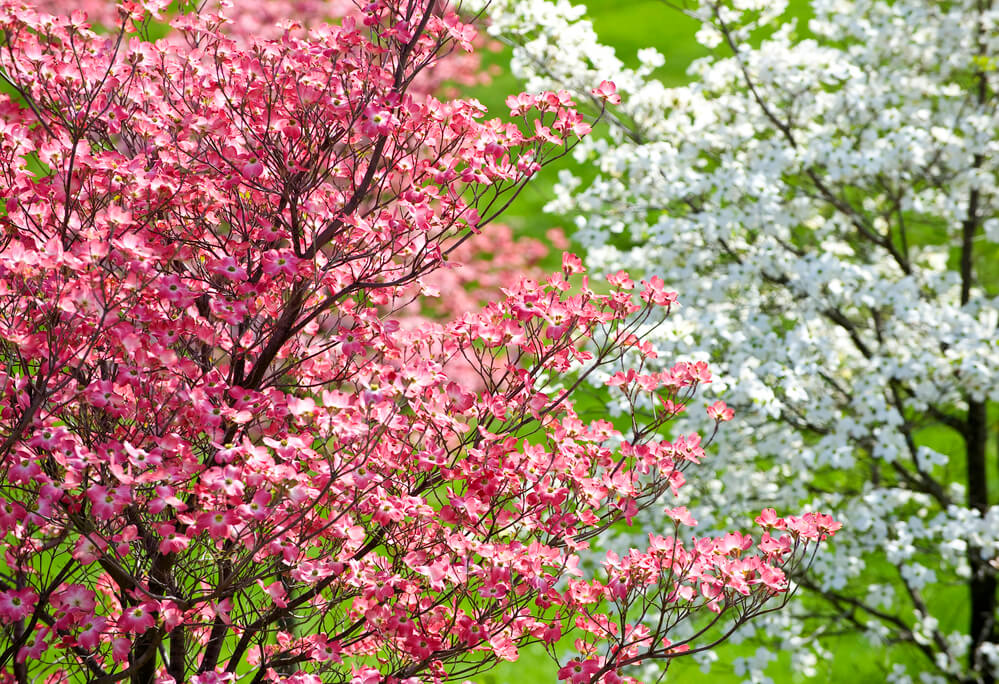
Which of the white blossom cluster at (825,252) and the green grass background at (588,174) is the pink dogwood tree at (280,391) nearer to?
the green grass background at (588,174)

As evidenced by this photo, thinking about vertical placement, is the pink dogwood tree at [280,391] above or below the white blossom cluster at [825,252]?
below

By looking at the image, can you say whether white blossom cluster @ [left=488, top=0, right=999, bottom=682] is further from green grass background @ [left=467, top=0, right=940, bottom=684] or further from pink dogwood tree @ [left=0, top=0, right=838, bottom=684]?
pink dogwood tree @ [left=0, top=0, right=838, bottom=684]

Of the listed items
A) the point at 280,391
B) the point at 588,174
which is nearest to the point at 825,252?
the point at 280,391

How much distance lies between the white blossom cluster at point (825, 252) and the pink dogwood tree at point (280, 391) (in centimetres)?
226

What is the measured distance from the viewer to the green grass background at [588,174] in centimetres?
736

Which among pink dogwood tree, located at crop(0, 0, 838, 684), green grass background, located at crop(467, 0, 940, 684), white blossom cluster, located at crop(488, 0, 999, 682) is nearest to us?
pink dogwood tree, located at crop(0, 0, 838, 684)

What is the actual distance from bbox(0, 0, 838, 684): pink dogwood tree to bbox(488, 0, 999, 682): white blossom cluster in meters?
Result: 2.26

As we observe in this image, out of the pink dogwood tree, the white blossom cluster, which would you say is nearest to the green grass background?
the white blossom cluster

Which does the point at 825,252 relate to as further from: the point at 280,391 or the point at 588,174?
the point at 588,174

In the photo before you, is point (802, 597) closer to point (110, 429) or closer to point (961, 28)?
point (961, 28)

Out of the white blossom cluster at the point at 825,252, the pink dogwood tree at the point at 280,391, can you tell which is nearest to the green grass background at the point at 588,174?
the white blossom cluster at the point at 825,252

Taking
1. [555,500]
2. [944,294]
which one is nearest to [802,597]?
[944,294]

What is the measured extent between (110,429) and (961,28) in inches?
241

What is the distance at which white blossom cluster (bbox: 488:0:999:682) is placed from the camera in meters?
5.58
